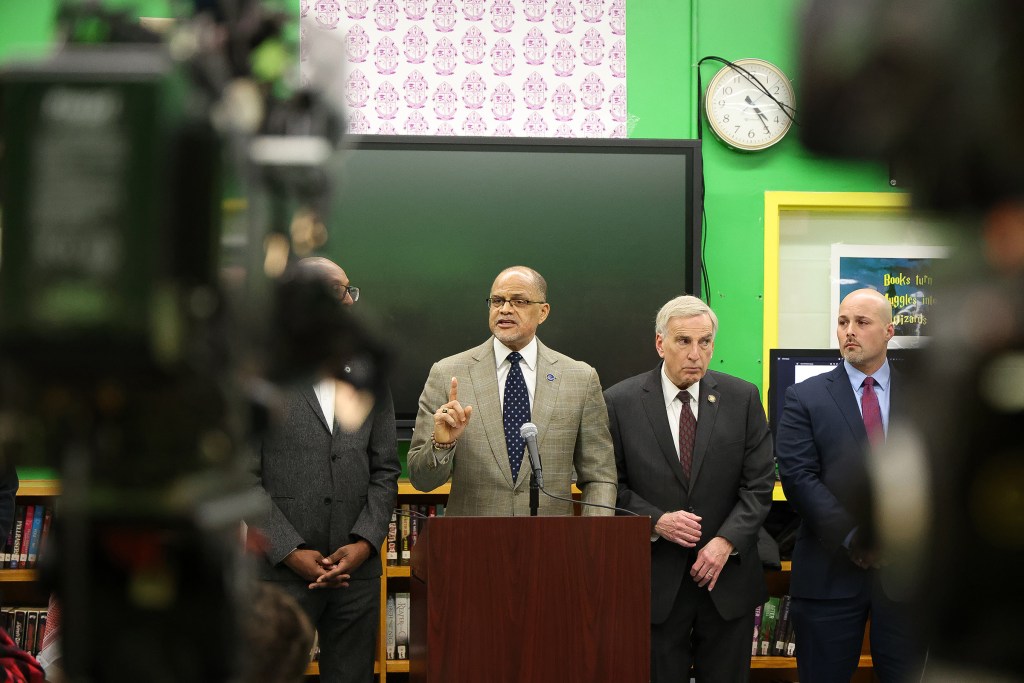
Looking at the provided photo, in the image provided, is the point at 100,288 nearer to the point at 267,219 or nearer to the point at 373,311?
the point at 267,219

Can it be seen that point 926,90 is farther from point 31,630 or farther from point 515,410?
point 31,630

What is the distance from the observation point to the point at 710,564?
3537 mm

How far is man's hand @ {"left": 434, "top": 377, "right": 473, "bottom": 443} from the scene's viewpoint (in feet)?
10.6

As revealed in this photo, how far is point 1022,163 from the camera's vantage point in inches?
25.6

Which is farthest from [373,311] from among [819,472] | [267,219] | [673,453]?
[267,219]

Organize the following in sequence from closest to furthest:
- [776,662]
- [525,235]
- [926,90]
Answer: [926,90], [776,662], [525,235]

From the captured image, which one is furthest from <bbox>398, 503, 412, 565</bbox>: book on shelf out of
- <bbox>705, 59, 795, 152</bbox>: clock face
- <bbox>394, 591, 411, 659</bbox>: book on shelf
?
<bbox>705, 59, 795, 152</bbox>: clock face

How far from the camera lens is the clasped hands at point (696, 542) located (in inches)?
138

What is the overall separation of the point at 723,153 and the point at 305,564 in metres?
3.02

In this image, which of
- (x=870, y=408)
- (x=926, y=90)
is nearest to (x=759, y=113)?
(x=870, y=408)

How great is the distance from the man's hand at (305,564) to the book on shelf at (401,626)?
1376mm

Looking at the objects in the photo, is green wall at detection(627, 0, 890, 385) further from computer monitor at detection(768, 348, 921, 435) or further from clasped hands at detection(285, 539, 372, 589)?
clasped hands at detection(285, 539, 372, 589)

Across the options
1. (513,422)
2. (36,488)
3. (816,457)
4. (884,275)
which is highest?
(884,275)

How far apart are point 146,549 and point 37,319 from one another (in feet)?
0.65
